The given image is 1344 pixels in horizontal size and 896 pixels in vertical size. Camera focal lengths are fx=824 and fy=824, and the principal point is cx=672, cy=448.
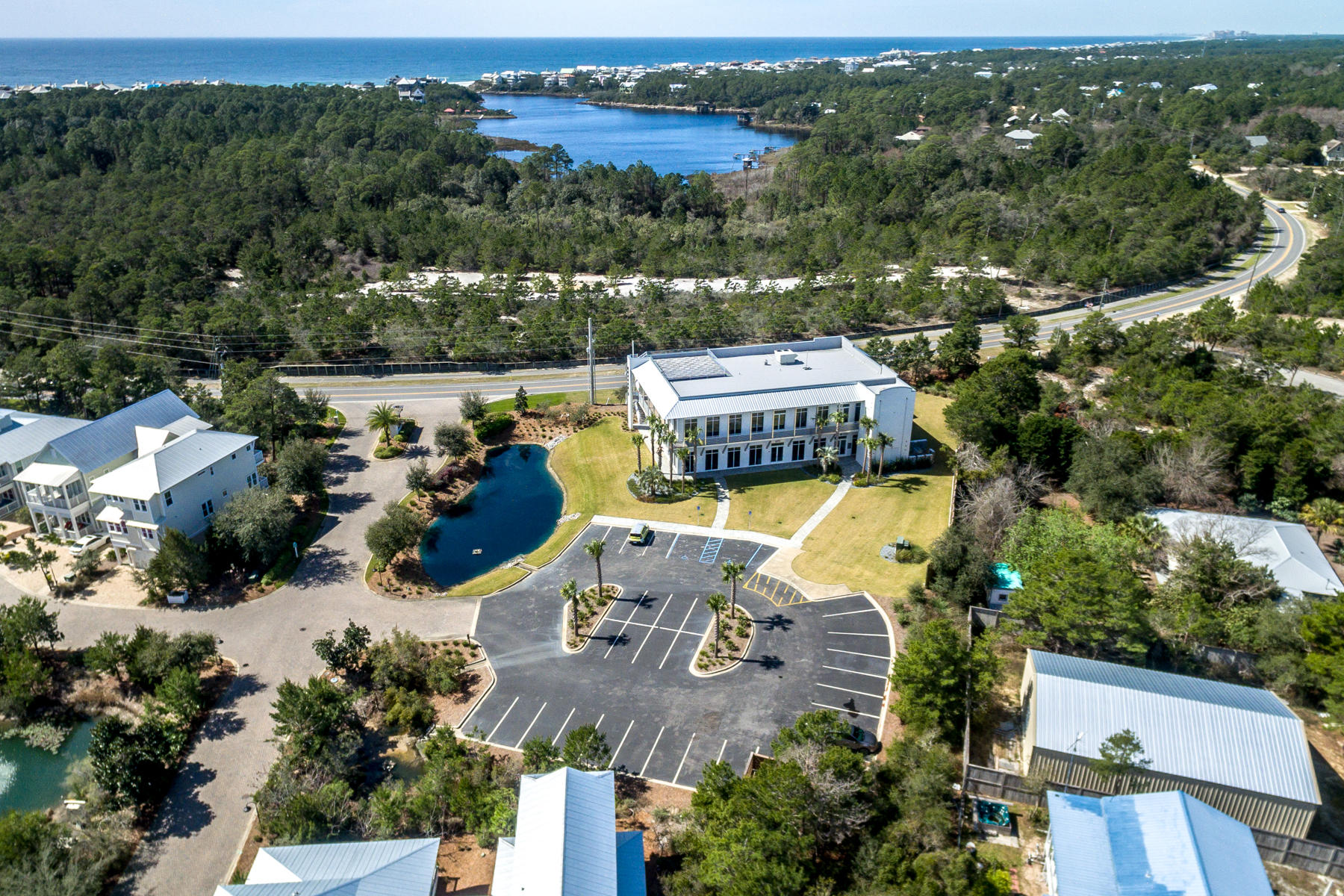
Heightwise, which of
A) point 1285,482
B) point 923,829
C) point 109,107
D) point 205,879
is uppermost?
point 109,107

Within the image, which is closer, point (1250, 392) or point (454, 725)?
point (454, 725)

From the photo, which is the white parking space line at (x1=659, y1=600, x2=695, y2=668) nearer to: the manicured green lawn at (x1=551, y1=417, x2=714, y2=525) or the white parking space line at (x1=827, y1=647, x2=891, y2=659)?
the white parking space line at (x1=827, y1=647, x2=891, y2=659)

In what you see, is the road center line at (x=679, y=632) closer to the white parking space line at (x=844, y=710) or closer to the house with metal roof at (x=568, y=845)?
the white parking space line at (x=844, y=710)

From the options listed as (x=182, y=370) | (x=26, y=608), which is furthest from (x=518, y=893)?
(x=182, y=370)

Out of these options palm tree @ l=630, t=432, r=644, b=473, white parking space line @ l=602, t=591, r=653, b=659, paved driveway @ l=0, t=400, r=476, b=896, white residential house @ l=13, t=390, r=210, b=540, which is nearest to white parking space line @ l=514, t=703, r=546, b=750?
white parking space line @ l=602, t=591, r=653, b=659

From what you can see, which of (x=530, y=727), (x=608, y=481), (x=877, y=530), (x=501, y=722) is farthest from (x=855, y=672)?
(x=608, y=481)

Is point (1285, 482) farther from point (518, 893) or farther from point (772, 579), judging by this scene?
point (518, 893)
